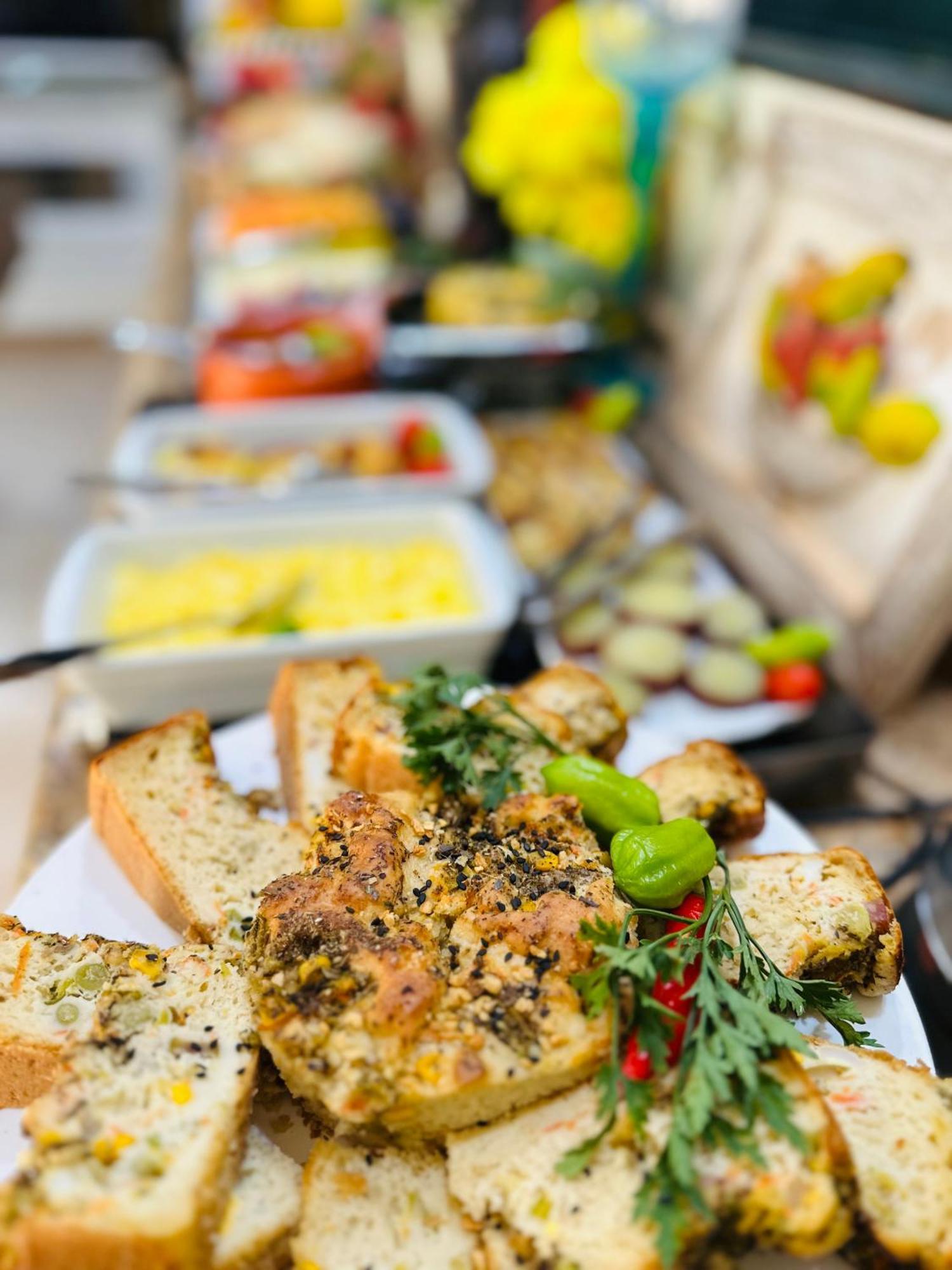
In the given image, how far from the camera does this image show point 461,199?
18.2ft

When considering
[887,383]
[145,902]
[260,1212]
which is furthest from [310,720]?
[887,383]

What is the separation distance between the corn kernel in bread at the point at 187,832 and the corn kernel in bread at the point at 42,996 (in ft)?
0.56

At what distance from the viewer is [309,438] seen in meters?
3.68

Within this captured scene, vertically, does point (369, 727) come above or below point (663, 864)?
below

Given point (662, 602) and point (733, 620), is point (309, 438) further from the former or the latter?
point (733, 620)

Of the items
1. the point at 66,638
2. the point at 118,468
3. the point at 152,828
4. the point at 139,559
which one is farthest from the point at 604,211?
the point at 152,828

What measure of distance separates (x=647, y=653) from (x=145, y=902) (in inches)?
57.1

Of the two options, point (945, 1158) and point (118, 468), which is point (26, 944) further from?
point (118, 468)

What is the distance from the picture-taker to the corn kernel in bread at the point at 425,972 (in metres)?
1.21

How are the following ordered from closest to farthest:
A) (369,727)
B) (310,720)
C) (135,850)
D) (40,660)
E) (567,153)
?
1. (135,850)
2. (369,727)
3. (310,720)
4. (40,660)
5. (567,153)

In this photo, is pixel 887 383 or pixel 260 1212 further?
pixel 887 383

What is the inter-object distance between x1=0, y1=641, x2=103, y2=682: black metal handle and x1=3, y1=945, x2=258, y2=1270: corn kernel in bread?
89 cm

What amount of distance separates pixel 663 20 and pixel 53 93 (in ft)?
23.5

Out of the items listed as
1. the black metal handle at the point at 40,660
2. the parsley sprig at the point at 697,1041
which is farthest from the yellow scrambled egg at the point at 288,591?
the parsley sprig at the point at 697,1041
